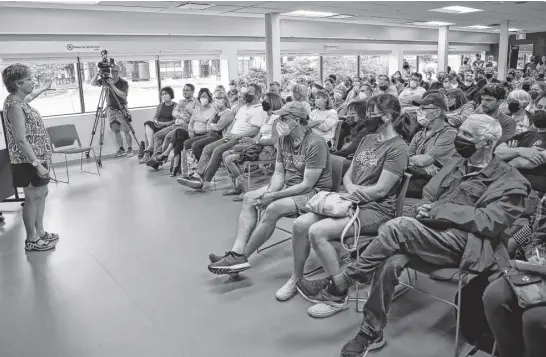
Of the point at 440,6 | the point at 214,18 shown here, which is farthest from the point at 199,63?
the point at 440,6

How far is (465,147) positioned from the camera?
98.7 inches

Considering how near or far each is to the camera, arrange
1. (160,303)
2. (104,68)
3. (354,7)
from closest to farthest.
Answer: (160,303), (104,68), (354,7)

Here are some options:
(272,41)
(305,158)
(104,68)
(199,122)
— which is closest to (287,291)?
(305,158)

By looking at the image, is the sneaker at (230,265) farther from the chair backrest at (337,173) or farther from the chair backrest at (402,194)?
the chair backrest at (402,194)

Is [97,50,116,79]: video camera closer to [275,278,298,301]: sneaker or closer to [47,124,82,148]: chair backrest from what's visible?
[47,124,82,148]: chair backrest

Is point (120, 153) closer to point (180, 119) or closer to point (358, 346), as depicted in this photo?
point (180, 119)

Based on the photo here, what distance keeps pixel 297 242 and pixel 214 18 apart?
822 centimetres

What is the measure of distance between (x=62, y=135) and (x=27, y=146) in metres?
3.63

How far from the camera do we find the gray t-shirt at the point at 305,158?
329cm

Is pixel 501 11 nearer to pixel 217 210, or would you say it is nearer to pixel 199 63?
pixel 199 63

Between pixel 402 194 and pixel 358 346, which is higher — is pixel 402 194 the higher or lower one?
the higher one

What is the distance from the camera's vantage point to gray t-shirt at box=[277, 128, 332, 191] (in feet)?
10.8

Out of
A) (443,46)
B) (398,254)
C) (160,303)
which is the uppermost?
(443,46)

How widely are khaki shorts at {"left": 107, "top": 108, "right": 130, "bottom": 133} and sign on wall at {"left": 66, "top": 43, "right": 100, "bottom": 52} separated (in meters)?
1.32
